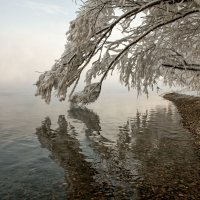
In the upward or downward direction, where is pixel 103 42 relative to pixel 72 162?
upward

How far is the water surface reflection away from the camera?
10430mm

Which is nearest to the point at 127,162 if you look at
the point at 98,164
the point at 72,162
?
the point at 98,164

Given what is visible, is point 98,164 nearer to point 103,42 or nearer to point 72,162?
point 72,162

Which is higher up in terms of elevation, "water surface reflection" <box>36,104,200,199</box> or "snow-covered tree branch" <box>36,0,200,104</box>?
"snow-covered tree branch" <box>36,0,200,104</box>

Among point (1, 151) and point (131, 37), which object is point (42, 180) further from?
point (131, 37)

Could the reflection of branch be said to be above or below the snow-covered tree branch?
below

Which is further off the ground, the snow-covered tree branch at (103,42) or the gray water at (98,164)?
the snow-covered tree branch at (103,42)

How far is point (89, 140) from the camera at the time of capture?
19062mm

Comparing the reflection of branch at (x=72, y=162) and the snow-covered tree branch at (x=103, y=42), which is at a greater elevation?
the snow-covered tree branch at (x=103, y=42)

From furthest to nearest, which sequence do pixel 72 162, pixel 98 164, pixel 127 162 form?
1. pixel 72 162
2. pixel 127 162
3. pixel 98 164

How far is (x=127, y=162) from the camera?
45.5ft

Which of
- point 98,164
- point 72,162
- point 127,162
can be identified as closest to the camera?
point 98,164

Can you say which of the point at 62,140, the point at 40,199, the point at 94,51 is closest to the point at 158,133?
the point at 62,140

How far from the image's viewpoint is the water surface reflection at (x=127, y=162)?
411 inches
